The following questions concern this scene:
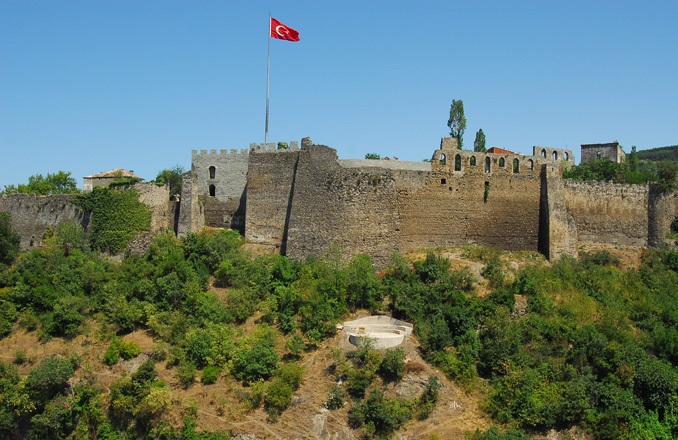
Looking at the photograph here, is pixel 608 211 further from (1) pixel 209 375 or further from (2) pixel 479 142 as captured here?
(1) pixel 209 375

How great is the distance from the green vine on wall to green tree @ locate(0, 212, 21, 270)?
362cm

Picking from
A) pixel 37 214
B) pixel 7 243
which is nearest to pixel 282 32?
pixel 37 214

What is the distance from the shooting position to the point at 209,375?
25.4 m

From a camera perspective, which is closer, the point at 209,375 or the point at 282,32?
the point at 209,375

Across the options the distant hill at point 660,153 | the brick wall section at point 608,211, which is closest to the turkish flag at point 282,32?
the brick wall section at point 608,211

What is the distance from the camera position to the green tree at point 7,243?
110ft

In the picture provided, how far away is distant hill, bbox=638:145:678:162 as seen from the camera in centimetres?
8269

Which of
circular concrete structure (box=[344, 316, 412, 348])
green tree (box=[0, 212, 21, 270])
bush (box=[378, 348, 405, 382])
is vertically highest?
green tree (box=[0, 212, 21, 270])

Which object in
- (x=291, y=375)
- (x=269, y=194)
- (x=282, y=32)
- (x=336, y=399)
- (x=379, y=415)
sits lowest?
(x=379, y=415)

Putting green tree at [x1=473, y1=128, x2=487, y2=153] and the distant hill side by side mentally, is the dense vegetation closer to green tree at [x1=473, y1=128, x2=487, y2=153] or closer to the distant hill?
green tree at [x1=473, y1=128, x2=487, y2=153]

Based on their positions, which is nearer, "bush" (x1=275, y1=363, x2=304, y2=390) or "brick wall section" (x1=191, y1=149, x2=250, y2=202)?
"bush" (x1=275, y1=363, x2=304, y2=390)

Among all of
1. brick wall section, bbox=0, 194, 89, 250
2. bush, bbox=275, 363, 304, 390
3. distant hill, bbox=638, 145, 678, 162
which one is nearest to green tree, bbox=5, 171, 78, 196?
brick wall section, bbox=0, 194, 89, 250

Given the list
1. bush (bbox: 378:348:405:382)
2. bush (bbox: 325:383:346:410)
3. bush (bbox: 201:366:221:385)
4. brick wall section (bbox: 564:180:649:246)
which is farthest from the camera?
brick wall section (bbox: 564:180:649:246)

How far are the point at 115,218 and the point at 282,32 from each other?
39.0 feet
